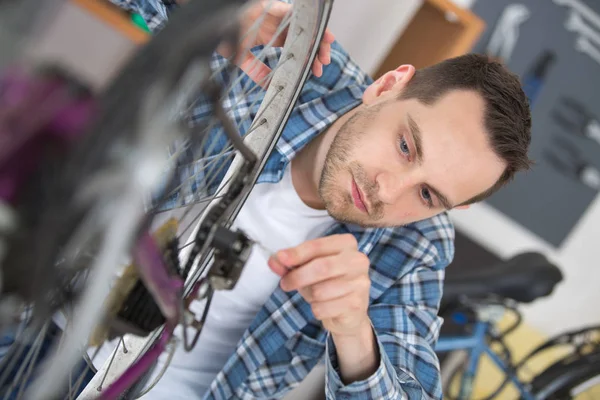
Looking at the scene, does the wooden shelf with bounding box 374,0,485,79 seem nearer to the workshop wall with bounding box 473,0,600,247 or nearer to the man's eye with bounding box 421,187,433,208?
the workshop wall with bounding box 473,0,600,247

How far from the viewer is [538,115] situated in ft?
6.53

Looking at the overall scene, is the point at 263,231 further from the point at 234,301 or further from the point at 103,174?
the point at 103,174

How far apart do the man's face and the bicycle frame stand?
106 centimetres

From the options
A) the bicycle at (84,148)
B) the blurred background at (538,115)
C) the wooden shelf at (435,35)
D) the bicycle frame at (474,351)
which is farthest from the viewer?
the bicycle frame at (474,351)

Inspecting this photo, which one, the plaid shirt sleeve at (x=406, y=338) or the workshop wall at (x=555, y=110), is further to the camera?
the workshop wall at (x=555, y=110)

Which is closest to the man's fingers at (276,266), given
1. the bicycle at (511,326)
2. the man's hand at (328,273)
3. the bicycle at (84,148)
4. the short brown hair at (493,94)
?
the man's hand at (328,273)

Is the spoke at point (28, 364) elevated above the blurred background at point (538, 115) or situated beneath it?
situated beneath

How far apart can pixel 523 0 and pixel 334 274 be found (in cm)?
185

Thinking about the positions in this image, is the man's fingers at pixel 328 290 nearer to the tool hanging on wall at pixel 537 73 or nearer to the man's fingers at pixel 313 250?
the man's fingers at pixel 313 250

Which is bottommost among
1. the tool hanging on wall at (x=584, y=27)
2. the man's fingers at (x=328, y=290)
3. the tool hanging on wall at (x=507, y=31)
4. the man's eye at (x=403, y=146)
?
the man's fingers at (x=328, y=290)

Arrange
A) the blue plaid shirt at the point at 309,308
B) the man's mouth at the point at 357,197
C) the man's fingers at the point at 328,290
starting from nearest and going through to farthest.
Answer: the man's fingers at the point at 328,290 → the man's mouth at the point at 357,197 → the blue plaid shirt at the point at 309,308

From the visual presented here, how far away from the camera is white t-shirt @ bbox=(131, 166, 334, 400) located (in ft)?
3.09

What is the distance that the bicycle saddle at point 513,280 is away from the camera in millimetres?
1452

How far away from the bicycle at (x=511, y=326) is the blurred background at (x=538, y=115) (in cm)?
36
